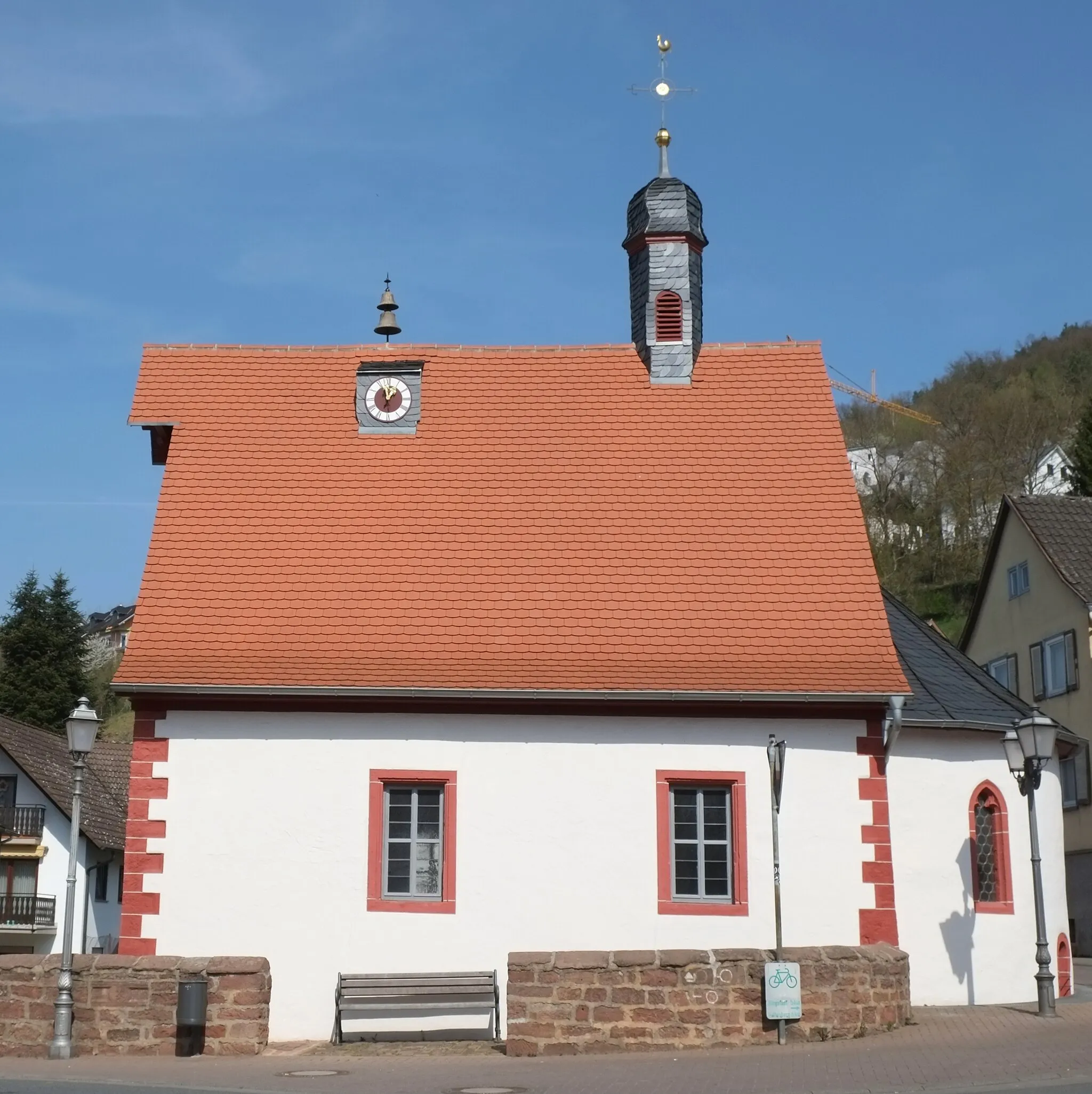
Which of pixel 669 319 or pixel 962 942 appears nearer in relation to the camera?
pixel 962 942

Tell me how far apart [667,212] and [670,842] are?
9.12m

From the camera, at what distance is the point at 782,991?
1339 cm

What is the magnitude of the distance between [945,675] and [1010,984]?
12.7 ft

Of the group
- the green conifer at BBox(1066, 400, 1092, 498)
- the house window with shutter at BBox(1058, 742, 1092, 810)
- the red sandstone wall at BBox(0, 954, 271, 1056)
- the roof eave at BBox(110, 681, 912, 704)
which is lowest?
the red sandstone wall at BBox(0, 954, 271, 1056)

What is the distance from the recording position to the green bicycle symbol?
43.9 ft

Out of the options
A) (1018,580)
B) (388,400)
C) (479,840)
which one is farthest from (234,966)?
(1018,580)

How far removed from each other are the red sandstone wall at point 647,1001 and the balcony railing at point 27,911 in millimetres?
30233

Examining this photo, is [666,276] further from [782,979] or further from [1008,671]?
[1008,671]

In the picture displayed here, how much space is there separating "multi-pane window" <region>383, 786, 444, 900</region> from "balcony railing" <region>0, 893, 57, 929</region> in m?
27.4

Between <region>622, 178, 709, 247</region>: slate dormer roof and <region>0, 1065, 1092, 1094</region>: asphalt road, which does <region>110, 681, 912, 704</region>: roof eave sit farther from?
<region>622, 178, 709, 247</region>: slate dormer roof

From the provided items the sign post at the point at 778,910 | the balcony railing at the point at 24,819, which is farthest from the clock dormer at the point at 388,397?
the balcony railing at the point at 24,819

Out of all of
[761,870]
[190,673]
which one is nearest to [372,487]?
[190,673]

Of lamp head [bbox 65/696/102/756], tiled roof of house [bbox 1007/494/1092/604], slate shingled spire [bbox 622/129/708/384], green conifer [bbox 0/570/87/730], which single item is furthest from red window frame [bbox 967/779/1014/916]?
green conifer [bbox 0/570/87/730]

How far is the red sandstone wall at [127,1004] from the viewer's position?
13758 mm
